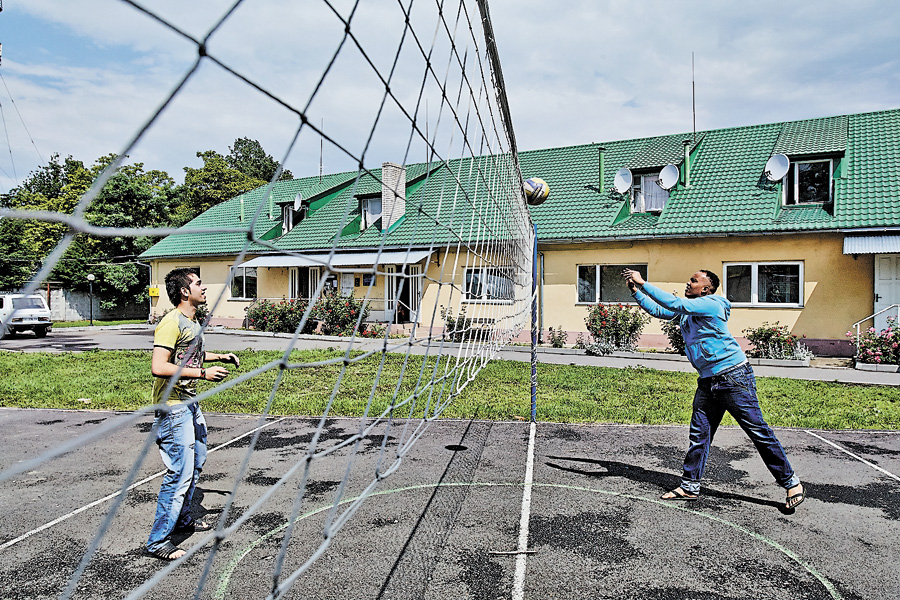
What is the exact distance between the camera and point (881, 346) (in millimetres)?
12305

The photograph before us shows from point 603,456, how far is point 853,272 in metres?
11.5

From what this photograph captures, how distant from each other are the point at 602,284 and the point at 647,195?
118 inches

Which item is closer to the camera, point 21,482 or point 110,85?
point 110,85

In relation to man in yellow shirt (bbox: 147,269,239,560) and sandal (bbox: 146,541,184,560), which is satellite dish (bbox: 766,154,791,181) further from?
sandal (bbox: 146,541,184,560)

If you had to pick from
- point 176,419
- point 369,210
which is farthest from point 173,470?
point 369,210

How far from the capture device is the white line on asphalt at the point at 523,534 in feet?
10.7

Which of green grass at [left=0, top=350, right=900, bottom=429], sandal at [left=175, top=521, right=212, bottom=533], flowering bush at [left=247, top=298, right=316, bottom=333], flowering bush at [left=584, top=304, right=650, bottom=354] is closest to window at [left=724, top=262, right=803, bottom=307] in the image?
flowering bush at [left=584, top=304, right=650, bottom=354]

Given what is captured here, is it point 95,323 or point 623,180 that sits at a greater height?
point 623,180

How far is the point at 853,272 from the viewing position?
14.1 m

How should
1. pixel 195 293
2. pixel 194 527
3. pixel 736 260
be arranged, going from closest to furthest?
pixel 195 293 < pixel 194 527 < pixel 736 260

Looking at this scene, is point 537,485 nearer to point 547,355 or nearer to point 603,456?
point 603,456

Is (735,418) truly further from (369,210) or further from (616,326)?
(369,210)

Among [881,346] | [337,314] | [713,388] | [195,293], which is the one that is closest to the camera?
[195,293]

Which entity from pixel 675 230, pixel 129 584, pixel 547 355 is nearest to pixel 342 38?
pixel 129 584
